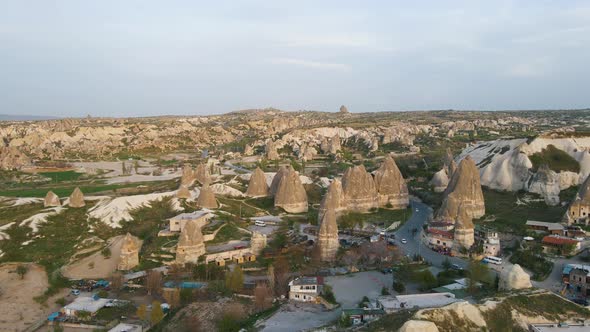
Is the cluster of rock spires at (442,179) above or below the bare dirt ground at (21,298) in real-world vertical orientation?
above

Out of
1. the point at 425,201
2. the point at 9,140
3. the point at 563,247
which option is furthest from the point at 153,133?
the point at 563,247

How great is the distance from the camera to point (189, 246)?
32031 mm

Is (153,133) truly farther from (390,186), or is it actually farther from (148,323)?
(148,323)

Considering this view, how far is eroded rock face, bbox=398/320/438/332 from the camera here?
1780 cm

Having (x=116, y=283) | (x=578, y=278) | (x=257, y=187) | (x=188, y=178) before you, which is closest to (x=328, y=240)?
(x=116, y=283)

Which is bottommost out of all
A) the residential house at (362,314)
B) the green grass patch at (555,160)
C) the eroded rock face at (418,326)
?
the residential house at (362,314)

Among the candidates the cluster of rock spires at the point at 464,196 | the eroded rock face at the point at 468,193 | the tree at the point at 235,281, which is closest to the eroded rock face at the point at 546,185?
the cluster of rock spires at the point at 464,196

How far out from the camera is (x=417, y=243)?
117ft

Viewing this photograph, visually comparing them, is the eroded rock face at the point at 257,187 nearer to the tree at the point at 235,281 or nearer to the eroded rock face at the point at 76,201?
the eroded rock face at the point at 76,201

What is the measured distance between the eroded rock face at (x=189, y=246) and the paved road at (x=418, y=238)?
13.3m

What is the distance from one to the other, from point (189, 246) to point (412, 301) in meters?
14.7

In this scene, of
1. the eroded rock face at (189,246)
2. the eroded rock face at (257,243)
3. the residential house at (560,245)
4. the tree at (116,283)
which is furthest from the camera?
the eroded rock face at (257,243)

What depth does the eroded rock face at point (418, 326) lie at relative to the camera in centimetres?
1780

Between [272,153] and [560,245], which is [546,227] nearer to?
[560,245]
